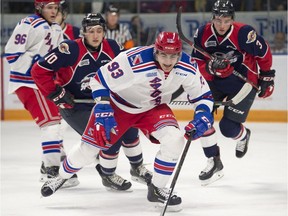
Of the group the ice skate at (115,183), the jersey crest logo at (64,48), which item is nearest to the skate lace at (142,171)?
the ice skate at (115,183)

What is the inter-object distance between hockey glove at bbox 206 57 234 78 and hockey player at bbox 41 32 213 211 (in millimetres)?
775

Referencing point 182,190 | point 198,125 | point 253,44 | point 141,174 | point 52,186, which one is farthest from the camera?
point 253,44

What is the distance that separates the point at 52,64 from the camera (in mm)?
4520

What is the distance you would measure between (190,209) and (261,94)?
126 cm

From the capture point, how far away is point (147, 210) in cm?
411

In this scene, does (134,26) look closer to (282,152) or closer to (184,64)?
(282,152)

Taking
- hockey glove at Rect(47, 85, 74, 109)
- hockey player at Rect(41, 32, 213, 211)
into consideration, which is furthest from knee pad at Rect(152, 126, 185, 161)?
hockey glove at Rect(47, 85, 74, 109)

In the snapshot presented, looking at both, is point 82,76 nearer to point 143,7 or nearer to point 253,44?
point 253,44

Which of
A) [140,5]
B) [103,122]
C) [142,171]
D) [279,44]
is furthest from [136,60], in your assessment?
[140,5]

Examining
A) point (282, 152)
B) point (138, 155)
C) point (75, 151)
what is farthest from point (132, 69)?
point (282, 152)

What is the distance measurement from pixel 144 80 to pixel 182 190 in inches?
35.3

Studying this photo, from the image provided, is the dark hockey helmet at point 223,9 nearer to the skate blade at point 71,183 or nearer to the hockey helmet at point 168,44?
the hockey helmet at point 168,44

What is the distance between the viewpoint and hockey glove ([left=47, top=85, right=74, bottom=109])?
4.54 metres

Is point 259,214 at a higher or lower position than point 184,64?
lower
